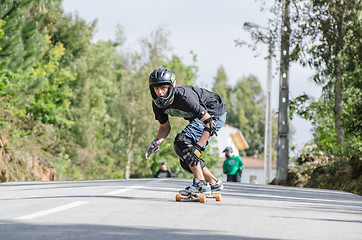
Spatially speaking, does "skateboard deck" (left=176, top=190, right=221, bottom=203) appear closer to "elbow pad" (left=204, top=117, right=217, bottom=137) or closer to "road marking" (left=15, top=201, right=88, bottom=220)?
"elbow pad" (left=204, top=117, right=217, bottom=137)

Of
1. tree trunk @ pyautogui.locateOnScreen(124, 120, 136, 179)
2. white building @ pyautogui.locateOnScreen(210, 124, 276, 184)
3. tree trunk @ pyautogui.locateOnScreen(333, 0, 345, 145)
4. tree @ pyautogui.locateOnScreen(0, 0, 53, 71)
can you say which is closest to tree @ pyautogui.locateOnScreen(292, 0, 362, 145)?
tree trunk @ pyautogui.locateOnScreen(333, 0, 345, 145)

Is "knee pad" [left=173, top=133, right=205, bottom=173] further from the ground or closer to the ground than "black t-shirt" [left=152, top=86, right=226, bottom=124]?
closer to the ground

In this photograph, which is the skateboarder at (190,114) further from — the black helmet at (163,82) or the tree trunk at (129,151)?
the tree trunk at (129,151)

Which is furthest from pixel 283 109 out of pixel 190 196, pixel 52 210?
pixel 52 210

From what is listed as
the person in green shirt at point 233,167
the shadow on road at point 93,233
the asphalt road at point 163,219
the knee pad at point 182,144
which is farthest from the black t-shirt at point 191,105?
the person in green shirt at point 233,167

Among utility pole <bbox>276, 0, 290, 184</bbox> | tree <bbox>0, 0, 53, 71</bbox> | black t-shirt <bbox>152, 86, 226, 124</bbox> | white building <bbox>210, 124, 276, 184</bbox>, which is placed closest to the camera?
black t-shirt <bbox>152, 86, 226, 124</bbox>

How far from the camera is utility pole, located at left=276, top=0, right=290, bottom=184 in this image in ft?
75.1

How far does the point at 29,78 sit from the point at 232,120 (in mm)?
81949

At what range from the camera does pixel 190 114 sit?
7590mm

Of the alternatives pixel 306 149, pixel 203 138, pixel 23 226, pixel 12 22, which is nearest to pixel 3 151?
pixel 12 22

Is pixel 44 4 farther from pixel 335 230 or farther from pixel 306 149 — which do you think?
pixel 335 230

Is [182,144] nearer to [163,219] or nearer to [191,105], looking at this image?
[191,105]

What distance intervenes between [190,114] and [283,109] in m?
16.3

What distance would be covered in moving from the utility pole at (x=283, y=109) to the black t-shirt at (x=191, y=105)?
15.4 metres
